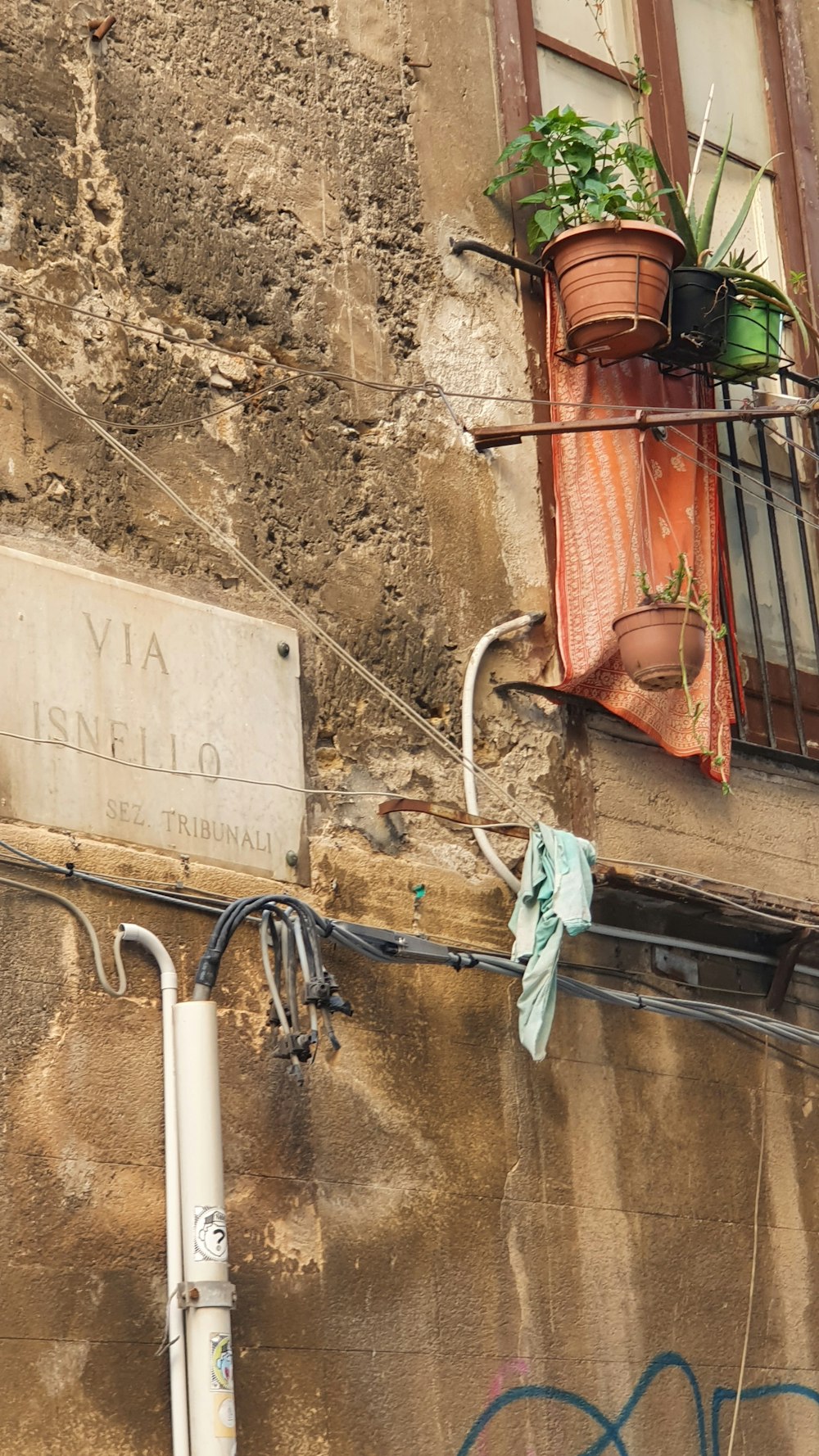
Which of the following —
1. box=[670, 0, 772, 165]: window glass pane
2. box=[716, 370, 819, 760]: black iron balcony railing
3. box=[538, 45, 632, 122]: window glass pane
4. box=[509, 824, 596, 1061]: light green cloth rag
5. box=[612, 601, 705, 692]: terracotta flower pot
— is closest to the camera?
box=[509, 824, 596, 1061]: light green cloth rag

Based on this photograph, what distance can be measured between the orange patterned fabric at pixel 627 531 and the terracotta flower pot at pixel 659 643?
0.14 m

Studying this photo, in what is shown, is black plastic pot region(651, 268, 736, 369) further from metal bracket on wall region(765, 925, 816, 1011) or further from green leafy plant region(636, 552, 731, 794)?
metal bracket on wall region(765, 925, 816, 1011)

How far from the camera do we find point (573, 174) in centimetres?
667

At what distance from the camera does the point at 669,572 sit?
6512 mm

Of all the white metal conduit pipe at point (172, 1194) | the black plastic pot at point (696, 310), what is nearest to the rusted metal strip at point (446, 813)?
the white metal conduit pipe at point (172, 1194)

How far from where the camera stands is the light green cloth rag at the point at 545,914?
546cm

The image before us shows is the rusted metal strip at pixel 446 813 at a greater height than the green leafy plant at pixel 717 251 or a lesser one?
lesser

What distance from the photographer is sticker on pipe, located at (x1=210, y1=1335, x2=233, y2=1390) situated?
14.9 feet

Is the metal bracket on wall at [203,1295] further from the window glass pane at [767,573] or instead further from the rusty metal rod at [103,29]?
the rusty metal rod at [103,29]

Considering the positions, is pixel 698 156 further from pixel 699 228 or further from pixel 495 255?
pixel 495 255

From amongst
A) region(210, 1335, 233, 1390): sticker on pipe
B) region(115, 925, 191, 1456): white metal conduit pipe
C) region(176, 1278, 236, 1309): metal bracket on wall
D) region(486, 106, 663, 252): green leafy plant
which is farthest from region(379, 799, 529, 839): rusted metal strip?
region(486, 106, 663, 252): green leafy plant

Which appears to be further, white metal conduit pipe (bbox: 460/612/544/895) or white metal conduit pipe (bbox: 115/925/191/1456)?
white metal conduit pipe (bbox: 460/612/544/895)

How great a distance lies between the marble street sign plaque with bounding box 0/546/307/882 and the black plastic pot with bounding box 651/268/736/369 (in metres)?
1.96

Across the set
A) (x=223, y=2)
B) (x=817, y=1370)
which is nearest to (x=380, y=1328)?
(x=817, y=1370)
